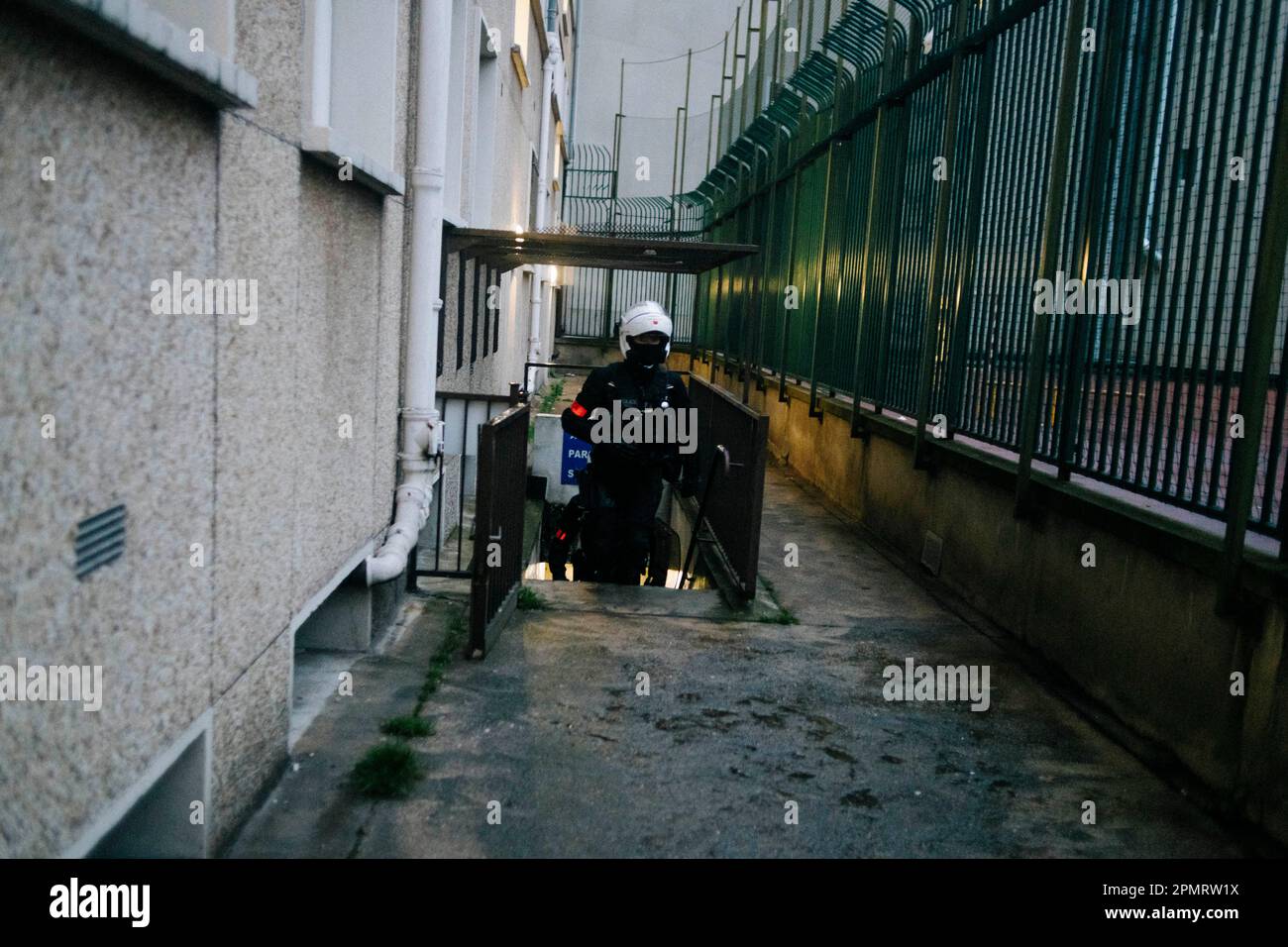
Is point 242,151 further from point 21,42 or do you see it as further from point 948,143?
point 948,143

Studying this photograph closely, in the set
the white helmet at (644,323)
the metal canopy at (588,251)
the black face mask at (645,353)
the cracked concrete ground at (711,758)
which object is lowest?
the cracked concrete ground at (711,758)

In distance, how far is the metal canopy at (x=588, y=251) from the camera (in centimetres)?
688

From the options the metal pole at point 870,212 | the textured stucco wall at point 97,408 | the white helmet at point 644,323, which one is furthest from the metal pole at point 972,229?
the textured stucco wall at point 97,408

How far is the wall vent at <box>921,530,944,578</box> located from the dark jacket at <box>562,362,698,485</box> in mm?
1526

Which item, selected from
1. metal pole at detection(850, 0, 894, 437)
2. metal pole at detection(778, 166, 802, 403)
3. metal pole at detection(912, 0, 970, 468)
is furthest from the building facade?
metal pole at detection(778, 166, 802, 403)

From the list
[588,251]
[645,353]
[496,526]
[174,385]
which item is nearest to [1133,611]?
[496,526]

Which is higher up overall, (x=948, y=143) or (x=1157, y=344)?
(x=948, y=143)

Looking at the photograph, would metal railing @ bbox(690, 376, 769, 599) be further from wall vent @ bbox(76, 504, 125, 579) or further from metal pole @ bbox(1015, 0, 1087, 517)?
wall vent @ bbox(76, 504, 125, 579)

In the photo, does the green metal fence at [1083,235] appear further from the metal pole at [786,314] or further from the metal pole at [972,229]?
the metal pole at [786,314]

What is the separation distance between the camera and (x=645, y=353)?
6.96 metres
